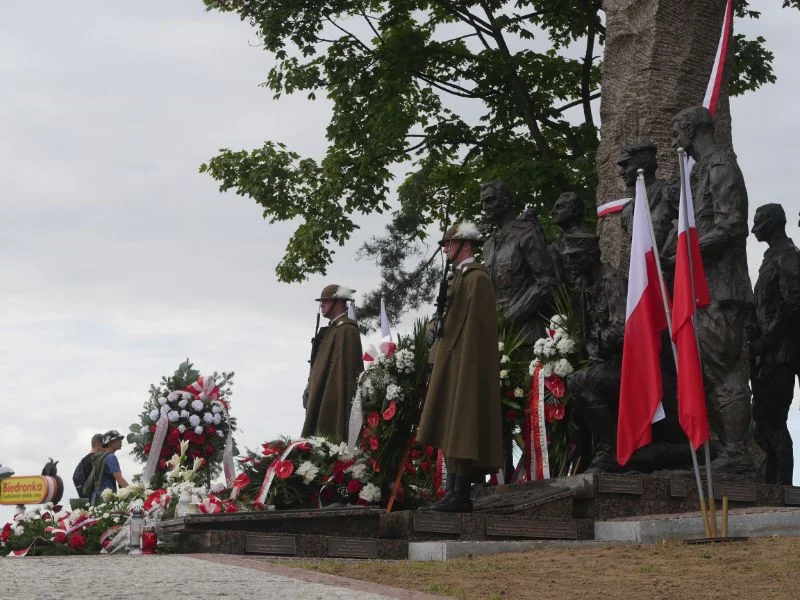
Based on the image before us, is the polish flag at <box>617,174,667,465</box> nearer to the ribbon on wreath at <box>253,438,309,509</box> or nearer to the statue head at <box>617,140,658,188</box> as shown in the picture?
the statue head at <box>617,140,658,188</box>

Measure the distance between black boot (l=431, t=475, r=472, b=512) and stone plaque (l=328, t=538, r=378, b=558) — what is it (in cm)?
63

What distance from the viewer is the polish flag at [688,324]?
10211 mm

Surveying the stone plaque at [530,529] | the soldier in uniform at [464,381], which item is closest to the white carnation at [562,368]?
the soldier in uniform at [464,381]

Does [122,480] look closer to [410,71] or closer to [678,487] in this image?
[678,487]

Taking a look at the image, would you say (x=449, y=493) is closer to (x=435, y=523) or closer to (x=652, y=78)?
(x=435, y=523)

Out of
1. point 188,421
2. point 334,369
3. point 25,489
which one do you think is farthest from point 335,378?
point 25,489

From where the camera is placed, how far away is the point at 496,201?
546 inches

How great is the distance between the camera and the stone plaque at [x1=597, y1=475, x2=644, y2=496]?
11523 millimetres

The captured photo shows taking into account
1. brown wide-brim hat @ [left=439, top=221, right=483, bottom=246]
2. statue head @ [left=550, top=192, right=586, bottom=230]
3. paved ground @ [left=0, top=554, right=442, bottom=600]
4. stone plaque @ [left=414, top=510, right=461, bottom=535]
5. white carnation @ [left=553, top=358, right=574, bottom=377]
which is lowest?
paved ground @ [left=0, top=554, right=442, bottom=600]

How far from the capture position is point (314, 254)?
78.4 ft

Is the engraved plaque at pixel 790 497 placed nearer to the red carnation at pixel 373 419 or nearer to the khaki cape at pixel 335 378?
the red carnation at pixel 373 419

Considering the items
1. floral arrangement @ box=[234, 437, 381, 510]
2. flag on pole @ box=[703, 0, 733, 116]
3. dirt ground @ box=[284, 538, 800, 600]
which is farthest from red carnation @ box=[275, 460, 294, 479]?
flag on pole @ box=[703, 0, 733, 116]

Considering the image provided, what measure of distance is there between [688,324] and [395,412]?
2.89 m

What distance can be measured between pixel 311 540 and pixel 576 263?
136 inches
